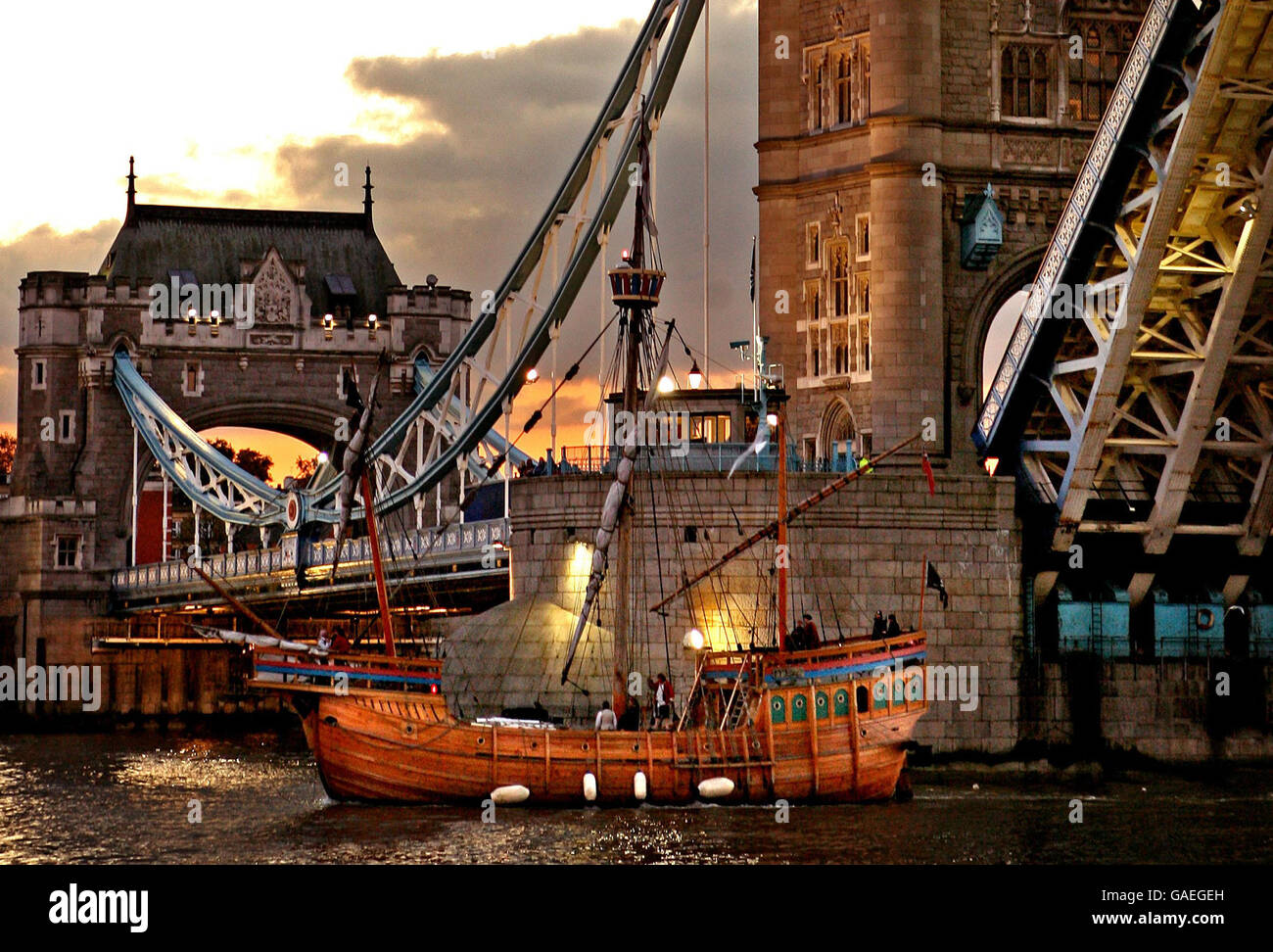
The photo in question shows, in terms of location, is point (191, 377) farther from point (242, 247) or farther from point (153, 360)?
point (242, 247)

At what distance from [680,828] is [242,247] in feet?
191

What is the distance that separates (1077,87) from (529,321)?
51.0 ft

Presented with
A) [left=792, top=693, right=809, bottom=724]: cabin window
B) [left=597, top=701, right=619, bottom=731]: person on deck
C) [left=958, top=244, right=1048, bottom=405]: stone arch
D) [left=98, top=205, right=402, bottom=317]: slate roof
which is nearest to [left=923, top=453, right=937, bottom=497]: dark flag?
[left=958, top=244, right=1048, bottom=405]: stone arch

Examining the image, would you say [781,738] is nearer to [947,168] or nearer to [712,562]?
[712,562]

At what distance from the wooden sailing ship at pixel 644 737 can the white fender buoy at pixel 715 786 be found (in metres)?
0.03

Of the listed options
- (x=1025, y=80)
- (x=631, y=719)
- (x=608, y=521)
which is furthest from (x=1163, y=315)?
(x=631, y=719)

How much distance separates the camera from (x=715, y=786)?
46.3 m

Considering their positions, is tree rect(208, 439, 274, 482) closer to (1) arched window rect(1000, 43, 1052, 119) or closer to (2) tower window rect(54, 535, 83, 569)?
(2) tower window rect(54, 535, 83, 569)

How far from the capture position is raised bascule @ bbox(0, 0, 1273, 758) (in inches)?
2016

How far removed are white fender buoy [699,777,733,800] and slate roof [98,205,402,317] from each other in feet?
177
